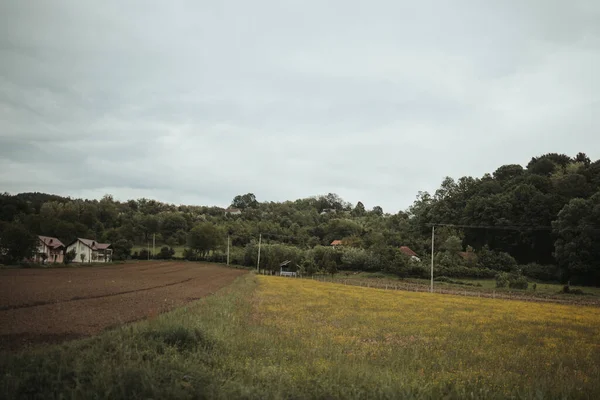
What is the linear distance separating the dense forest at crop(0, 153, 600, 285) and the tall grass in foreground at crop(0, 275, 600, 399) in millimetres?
64673

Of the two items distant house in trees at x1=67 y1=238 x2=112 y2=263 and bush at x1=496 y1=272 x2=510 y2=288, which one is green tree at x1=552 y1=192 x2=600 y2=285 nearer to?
bush at x1=496 y1=272 x2=510 y2=288

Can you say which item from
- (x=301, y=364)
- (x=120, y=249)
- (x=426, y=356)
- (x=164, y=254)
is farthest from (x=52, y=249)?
(x=426, y=356)

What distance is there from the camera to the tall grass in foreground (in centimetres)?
839

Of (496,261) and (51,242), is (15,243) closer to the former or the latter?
(51,242)

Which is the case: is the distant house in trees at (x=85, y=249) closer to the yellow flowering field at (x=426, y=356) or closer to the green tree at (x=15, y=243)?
the green tree at (x=15, y=243)

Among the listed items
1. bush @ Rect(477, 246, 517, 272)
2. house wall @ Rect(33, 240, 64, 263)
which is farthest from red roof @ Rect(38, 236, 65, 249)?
bush @ Rect(477, 246, 517, 272)

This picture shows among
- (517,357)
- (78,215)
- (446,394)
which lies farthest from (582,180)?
(78,215)

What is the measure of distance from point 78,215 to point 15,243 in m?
74.9

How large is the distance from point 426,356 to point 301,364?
521 centimetres

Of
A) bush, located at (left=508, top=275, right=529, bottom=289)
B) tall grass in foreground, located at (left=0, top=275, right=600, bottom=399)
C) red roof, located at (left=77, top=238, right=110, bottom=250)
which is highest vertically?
tall grass in foreground, located at (left=0, top=275, right=600, bottom=399)

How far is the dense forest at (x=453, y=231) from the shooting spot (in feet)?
244

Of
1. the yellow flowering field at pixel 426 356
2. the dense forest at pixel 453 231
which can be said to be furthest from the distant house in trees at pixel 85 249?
the yellow flowering field at pixel 426 356

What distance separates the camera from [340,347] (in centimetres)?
1441

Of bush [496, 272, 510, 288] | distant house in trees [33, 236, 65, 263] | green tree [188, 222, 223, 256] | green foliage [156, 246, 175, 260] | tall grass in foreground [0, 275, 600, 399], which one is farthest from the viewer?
green tree [188, 222, 223, 256]
